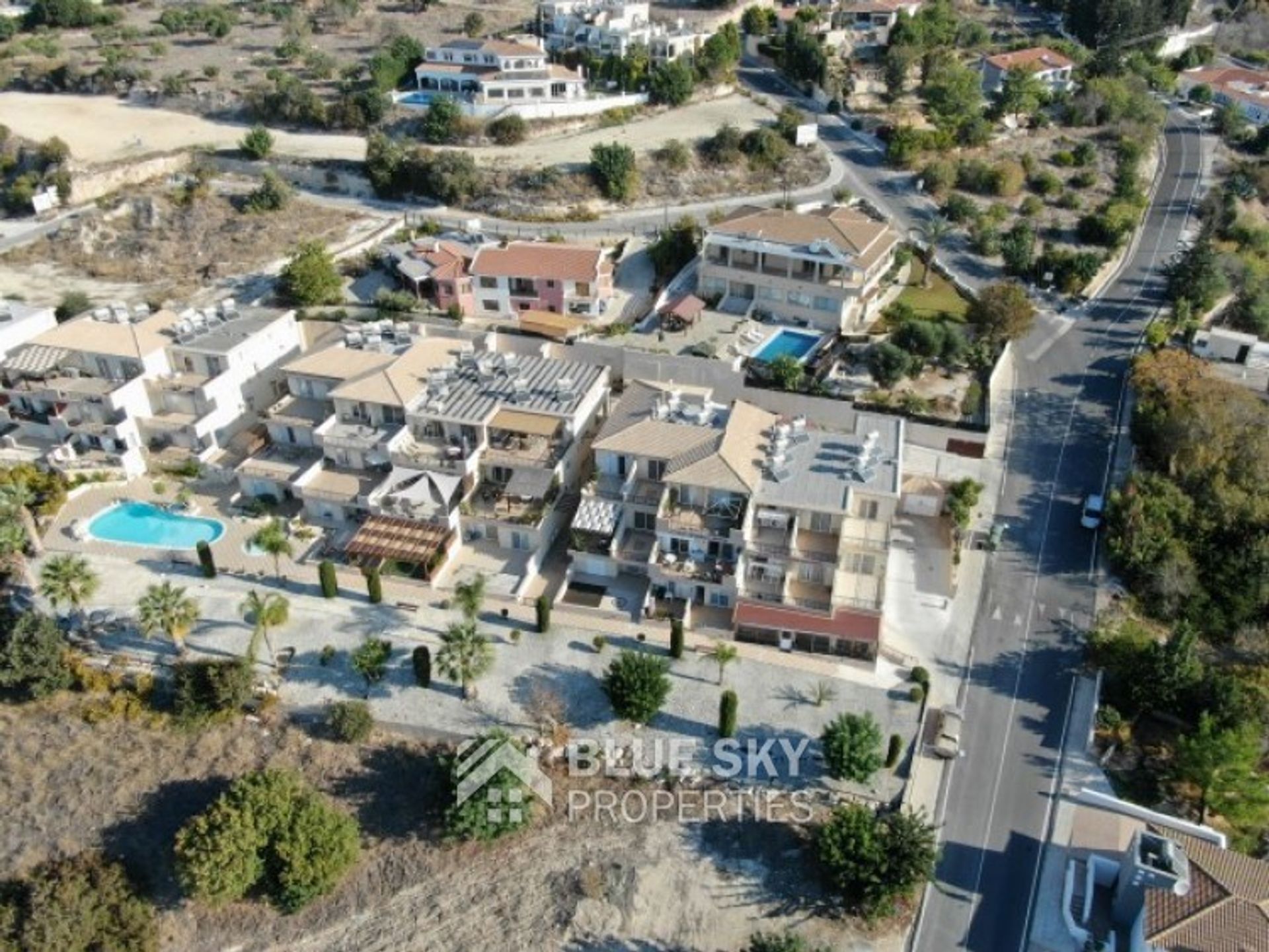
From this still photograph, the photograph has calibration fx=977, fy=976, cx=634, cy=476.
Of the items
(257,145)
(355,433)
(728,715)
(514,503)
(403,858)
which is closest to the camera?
(403,858)

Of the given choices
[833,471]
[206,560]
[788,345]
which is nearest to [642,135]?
[788,345]

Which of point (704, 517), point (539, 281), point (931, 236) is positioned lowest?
point (704, 517)

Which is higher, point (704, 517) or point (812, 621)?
point (704, 517)

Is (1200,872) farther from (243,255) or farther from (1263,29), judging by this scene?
(1263,29)

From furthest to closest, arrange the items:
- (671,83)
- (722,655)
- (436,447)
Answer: (671,83) < (436,447) < (722,655)

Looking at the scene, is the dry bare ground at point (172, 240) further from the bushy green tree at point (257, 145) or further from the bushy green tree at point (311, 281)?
the bushy green tree at point (311, 281)

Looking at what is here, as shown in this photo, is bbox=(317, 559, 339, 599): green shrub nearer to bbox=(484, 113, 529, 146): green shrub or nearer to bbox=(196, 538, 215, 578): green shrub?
bbox=(196, 538, 215, 578): green shrub

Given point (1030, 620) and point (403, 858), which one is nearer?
point (403, 858)

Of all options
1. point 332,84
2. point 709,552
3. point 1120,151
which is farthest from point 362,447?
point 1120,151

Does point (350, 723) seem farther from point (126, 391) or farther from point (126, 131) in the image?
point (126, 131)
